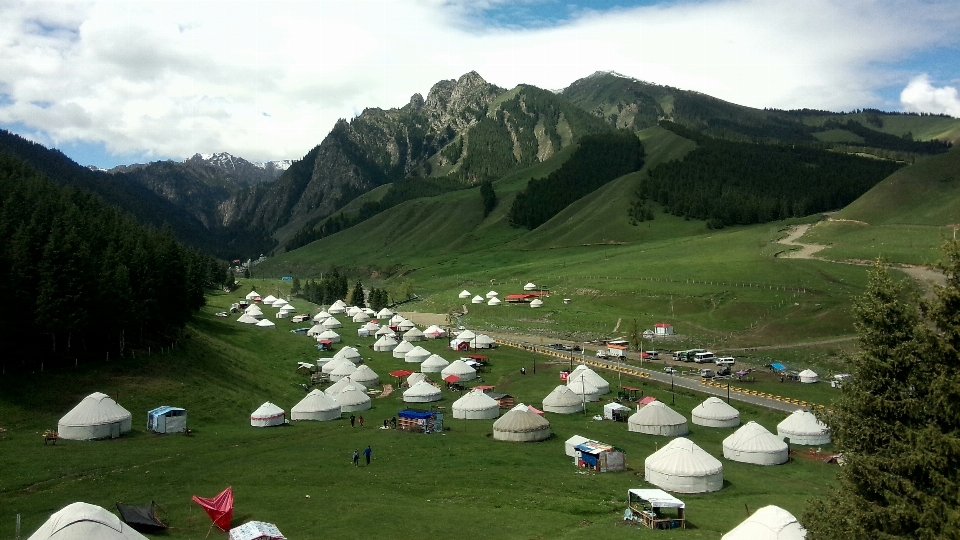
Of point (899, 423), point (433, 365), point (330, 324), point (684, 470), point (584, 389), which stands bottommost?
point (433, 365)

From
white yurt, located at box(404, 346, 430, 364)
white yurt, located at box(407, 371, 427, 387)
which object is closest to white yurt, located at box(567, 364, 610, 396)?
white yurt, located at box(407, 371, 427, 387)

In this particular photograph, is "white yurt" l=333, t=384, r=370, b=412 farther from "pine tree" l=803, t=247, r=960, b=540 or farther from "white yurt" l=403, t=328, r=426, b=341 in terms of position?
"pine tree" l=803, t=247, r=960, b=540

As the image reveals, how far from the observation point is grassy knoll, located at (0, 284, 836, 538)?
30.2 m

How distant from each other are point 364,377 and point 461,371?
33.9 feet

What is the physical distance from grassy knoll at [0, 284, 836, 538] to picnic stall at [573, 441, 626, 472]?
0.85 m

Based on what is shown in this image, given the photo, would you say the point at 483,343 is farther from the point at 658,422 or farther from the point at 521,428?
the point at 521,428

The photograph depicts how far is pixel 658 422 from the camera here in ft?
170

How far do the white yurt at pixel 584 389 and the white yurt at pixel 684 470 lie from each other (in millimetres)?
22443

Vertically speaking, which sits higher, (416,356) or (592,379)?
(592,379)

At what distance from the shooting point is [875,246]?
135125 millimetres

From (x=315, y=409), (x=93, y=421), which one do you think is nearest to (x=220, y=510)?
(x=93, y=421)

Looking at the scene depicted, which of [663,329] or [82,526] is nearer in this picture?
[82,526]

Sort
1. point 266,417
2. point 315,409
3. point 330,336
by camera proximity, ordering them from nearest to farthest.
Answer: point 266,417
point 315,409
point 330,336

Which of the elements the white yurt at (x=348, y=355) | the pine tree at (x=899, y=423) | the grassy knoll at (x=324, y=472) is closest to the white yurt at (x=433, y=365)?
the white yurt at (x=348, y=355)
